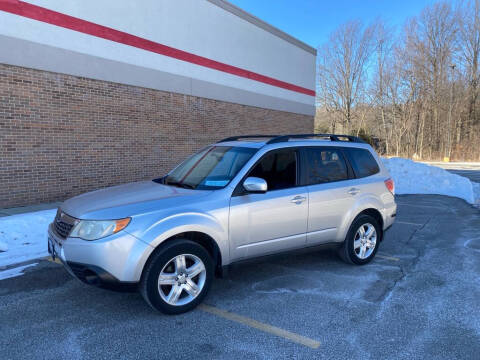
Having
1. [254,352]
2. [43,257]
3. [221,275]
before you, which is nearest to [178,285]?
[221,275]

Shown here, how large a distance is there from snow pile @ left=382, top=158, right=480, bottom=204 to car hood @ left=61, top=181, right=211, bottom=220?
10.8 metres

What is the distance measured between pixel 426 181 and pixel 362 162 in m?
9.90

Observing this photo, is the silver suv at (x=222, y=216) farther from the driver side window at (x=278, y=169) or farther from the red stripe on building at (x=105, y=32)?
the red stripe on building at (x=105, y=32)

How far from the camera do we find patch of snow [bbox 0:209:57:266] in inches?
209

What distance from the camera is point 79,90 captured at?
31.2 ft

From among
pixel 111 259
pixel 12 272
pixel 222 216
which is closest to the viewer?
pixel 111 259

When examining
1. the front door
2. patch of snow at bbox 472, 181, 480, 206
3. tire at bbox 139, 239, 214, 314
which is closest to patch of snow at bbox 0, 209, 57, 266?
tire at bbox 139, 239, 214, 314

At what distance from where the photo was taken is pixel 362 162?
5.26m

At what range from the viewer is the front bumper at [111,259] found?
10.5 ft

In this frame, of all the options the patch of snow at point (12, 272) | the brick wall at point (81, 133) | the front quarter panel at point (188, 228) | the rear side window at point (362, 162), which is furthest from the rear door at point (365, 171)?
the brick wall at point (81, 133)

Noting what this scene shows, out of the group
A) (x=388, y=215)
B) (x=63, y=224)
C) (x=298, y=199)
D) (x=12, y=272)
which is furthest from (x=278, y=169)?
(x=12, y=272)

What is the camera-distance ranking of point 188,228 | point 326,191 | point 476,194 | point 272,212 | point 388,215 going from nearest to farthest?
1. point 188,228
2. point 272,212
3. point 326,191
4. point 388,215
5. point 476,194

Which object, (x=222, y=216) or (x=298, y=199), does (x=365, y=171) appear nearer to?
(x=298, y=199)

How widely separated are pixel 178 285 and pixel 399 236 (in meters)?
4.86
